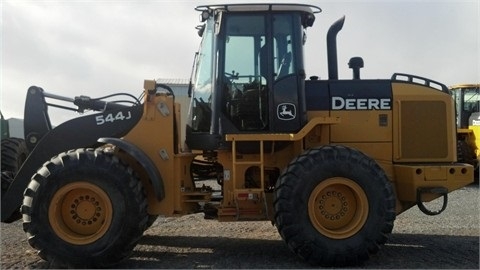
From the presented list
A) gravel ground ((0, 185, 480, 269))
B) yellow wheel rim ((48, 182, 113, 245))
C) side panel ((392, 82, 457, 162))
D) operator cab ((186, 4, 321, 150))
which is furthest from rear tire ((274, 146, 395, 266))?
yellow wheel rim ((48, 182, 113, 245))

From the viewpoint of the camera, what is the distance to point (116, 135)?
5.99 m

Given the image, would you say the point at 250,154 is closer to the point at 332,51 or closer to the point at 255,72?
the point at 255,72

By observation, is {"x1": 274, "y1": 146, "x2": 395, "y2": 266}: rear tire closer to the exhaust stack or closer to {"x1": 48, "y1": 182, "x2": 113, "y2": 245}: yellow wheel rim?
the exhaust stack

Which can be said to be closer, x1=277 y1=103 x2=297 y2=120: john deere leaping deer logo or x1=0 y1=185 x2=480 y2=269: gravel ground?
x1=0 y1=185 x2=480 y2=269: gravel ground

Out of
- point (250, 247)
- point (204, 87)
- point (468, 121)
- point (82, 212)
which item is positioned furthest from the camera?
point (468, 121)

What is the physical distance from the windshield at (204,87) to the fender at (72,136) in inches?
29.6

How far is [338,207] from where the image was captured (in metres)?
5.68

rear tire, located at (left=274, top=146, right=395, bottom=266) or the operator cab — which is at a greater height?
the operator cab

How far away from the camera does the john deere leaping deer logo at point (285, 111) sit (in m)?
6.04

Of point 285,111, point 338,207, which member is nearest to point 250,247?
point 338,207

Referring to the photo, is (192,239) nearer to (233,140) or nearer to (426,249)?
(233,140)

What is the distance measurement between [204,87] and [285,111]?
1113 mm

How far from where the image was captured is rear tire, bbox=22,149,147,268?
5352mm

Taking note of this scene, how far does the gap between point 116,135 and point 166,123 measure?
2.11 feet
